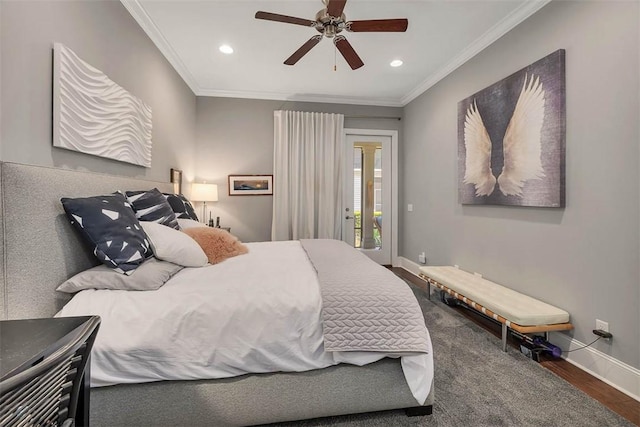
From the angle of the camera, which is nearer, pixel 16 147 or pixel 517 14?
pixel 16 147

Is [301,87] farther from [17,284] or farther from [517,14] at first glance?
[17,284]

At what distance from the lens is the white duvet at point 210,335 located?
118 centimetres

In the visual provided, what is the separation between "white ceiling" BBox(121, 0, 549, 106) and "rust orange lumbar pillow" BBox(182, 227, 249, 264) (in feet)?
6.15

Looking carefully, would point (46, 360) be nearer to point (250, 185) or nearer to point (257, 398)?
point (257, 398)

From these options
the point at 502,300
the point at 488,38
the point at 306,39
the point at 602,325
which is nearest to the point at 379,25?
the point at 306,39

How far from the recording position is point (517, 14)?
7.70 ft

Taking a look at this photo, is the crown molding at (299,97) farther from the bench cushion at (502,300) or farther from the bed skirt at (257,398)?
the bed skirt at (257,398)

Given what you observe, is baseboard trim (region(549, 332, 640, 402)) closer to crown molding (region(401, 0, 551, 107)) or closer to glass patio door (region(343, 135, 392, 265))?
crown molding (region(401, 0, 551, 107))

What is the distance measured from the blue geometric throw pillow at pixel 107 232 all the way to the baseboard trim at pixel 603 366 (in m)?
2.87

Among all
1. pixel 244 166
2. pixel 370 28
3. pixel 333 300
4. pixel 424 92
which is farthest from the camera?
pixel 244 166

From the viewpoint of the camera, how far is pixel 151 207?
1.94 meters

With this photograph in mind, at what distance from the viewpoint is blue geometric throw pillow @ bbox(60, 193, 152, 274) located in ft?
4.58

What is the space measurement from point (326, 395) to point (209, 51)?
3365 mm

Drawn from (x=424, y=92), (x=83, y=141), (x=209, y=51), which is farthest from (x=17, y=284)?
(x=424, y=92)
